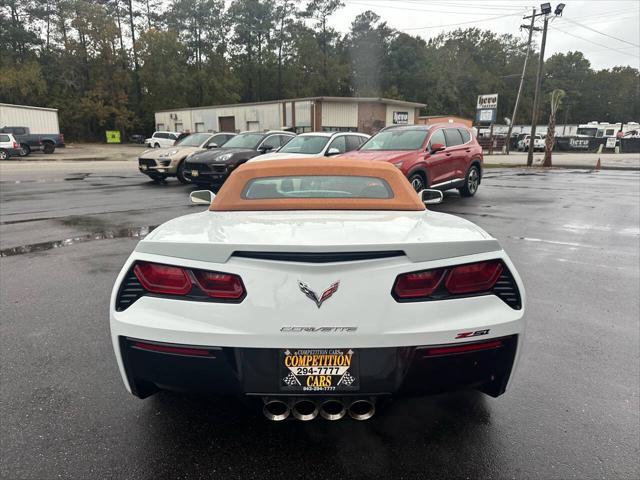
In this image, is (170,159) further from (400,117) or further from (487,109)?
(487,109)

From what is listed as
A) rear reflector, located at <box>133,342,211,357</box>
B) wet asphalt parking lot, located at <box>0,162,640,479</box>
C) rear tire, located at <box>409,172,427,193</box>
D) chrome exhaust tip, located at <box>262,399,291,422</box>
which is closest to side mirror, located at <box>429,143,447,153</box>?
rear tire, located at <box>409,172,427,193</box>

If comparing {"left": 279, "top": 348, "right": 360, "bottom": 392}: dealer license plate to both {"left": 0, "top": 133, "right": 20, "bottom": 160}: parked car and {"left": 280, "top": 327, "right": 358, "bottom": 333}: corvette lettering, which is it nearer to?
{"left": 280, "top": 327, "right": 358, "bottom": 333}: corvette lettering

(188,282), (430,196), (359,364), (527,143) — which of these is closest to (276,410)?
(359,364)

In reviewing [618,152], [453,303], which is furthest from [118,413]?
[618,152]

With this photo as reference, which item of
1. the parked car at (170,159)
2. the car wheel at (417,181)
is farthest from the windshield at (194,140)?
the car wheel at (417,181)

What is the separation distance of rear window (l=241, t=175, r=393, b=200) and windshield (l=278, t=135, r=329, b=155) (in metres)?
8.26

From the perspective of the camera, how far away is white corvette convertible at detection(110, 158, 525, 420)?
6.21 feet

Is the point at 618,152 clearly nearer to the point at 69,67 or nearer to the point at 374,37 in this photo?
the point at 374,37

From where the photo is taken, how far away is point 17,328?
368 centimetres

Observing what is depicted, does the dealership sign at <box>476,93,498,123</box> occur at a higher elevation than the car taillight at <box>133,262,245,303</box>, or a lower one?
higher

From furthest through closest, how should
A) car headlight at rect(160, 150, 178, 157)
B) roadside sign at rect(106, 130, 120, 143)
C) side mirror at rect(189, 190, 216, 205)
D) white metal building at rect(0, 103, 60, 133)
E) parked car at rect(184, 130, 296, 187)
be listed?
roadside sign at rect(106, 130, 120, 143)
white metal building at rect(0, 103, 60, 133)
car headlight at rect(160, 150, 178, 157)
parked car at rect(184, 130, 296, 187)
side mirror at rect(189, 190, 216, 205)

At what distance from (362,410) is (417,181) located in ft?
26.1

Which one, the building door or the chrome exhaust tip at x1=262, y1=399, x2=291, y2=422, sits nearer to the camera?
the chrome exhaust tip at x1=262, y1=399, x2=291, y2=422

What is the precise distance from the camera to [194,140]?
1568 centimetres
